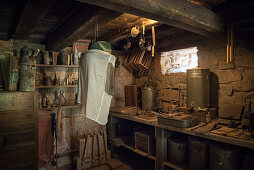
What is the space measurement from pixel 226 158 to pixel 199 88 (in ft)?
4.18

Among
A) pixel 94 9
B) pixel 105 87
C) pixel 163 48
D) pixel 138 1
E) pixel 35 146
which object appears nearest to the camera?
pixel 138 1

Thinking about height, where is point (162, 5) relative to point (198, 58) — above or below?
above

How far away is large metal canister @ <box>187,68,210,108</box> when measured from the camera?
331 centimetres

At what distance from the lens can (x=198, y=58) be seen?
376 centimetres

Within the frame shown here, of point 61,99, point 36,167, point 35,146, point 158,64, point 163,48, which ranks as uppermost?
point 163,48

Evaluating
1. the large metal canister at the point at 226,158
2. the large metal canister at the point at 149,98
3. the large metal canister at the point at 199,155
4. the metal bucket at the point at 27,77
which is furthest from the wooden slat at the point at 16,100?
the large metal canister at the point at 226,158

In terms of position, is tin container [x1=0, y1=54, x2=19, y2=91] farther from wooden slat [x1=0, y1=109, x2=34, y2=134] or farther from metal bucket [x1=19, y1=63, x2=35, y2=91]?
wooden slat [x1=0, y1=109, x2=34, y2=134]

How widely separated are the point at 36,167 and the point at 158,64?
3.55 metres

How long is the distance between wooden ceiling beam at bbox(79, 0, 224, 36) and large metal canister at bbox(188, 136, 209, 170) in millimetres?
1797

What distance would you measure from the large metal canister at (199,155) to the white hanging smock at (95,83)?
5.88 ft

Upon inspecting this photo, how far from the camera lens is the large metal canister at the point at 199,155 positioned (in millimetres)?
2885

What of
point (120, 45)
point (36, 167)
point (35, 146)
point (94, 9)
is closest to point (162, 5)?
point (94, 9)

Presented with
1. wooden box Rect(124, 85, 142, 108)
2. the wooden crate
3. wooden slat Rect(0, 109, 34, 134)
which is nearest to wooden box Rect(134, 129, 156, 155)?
wooden box Rect(124, 85, 142, 108)

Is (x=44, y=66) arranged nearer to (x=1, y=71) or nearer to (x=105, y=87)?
(x=1, y=71)
